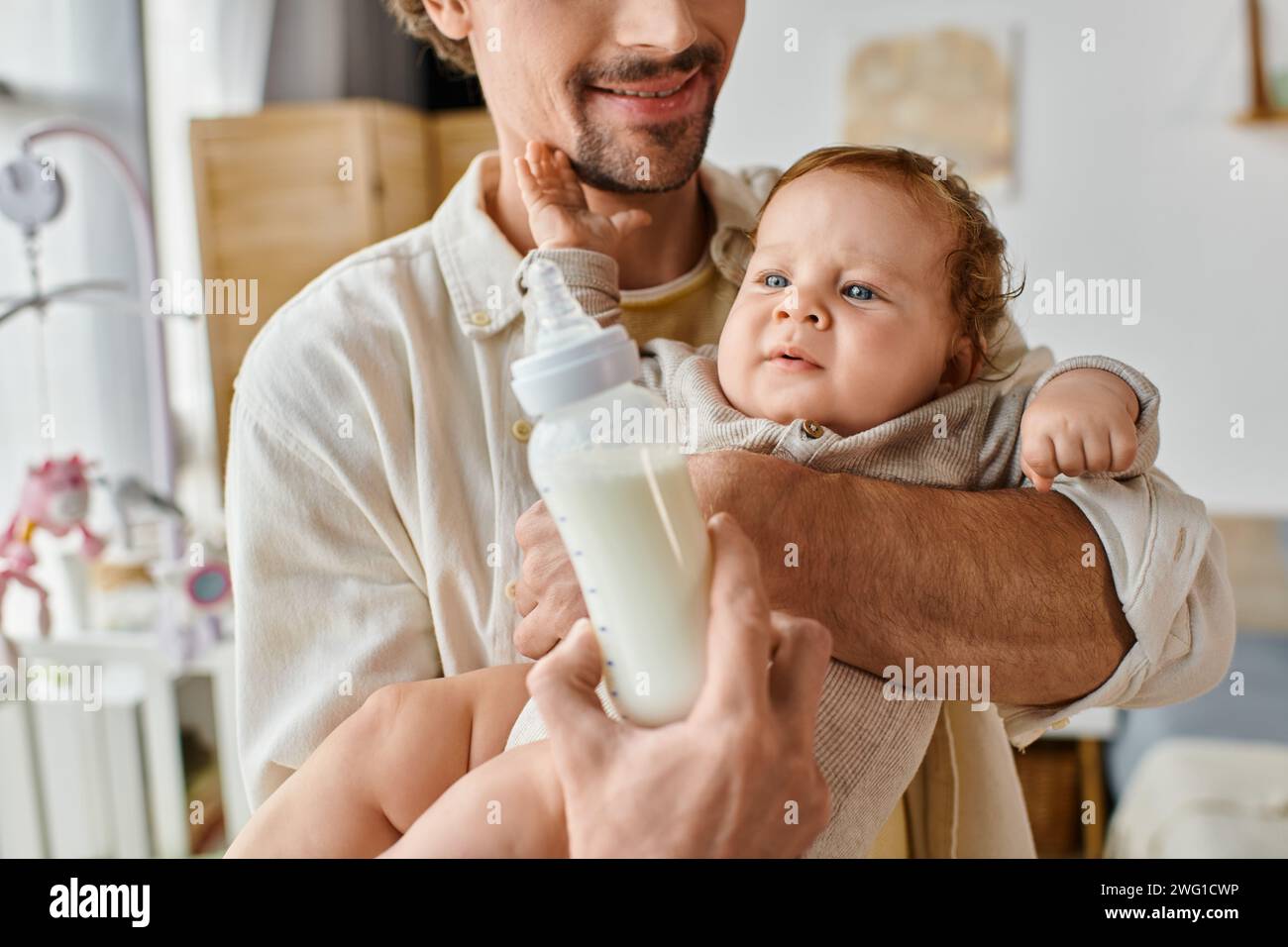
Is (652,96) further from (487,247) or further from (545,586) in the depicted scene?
(545,586)

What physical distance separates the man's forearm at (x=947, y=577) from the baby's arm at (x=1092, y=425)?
4 cm

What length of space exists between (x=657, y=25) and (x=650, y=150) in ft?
0.27

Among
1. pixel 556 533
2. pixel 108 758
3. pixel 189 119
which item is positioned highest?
pixel 189 119

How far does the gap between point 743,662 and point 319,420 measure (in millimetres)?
405

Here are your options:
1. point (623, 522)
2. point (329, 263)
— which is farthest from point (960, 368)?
point (329, 263)

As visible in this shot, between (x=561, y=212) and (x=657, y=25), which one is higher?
(x=657, y=25)

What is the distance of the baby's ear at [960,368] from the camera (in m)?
0.75

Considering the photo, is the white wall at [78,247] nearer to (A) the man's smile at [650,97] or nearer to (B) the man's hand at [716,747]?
(A) the man's smile at [650,97]

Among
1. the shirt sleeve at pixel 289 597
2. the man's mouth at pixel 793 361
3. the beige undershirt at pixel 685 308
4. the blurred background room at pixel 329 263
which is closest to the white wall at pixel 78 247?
the blurred background room at pixel 329 263

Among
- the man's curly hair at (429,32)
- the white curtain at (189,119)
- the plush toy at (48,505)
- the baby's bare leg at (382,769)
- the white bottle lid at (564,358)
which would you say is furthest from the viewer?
the white curtain at (189,119)

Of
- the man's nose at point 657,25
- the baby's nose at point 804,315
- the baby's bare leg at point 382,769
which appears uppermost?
the man's nose at point 657,25

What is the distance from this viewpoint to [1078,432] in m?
0.61

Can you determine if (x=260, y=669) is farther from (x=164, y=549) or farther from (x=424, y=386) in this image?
(x=164, y=549)
